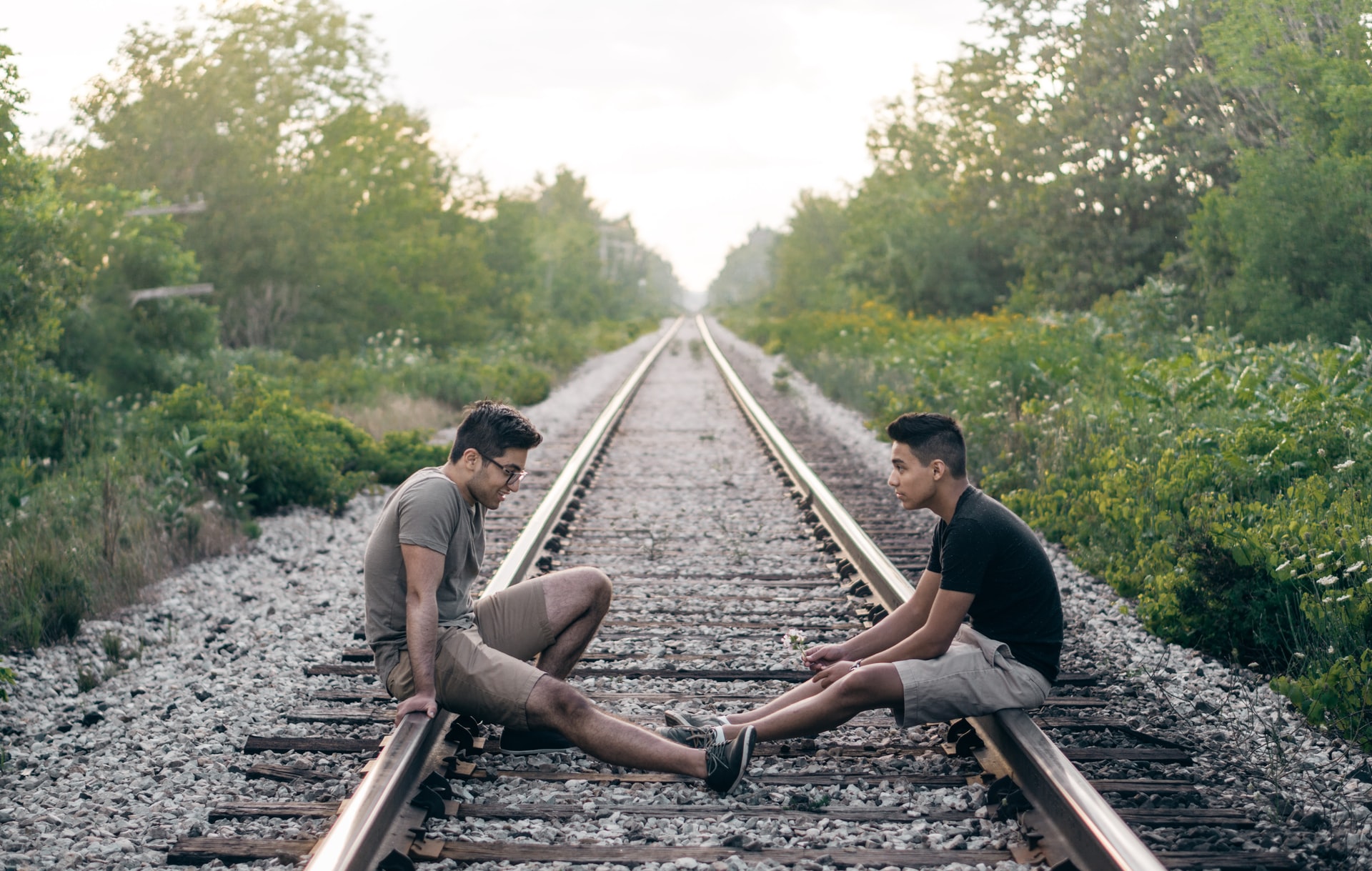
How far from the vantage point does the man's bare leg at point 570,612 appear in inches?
168

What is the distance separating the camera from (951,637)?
12.5 feet

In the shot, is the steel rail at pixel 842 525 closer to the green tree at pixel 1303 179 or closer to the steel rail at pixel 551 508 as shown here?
the steel rail at pixel 551 508

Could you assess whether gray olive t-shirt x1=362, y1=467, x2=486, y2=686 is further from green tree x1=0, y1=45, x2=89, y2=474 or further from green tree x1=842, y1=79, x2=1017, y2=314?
green tree x1=842, y1=79, x2=1017, y2=314

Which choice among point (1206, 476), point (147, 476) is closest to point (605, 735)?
point (1206, 476)

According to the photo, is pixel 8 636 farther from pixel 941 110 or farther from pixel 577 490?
pixel 941 110

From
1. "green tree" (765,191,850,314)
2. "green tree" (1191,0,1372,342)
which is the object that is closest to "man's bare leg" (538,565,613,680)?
"green tree" (1191,0,1372,342)

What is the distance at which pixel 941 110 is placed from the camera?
113 ft

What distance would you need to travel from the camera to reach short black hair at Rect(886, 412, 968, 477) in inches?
153

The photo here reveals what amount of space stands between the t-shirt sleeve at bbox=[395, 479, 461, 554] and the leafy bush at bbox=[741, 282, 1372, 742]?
3138mm

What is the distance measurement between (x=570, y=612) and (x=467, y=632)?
0.51 meters

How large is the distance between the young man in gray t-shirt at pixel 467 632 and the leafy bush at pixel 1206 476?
2516 mm

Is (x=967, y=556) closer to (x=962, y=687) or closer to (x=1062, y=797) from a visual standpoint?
(x=962, y=687)

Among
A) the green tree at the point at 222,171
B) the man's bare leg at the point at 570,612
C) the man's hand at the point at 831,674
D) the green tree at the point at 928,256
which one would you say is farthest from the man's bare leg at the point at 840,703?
the green tree at the point at 928,256

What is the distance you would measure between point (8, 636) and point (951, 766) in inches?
172
